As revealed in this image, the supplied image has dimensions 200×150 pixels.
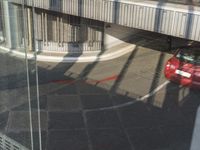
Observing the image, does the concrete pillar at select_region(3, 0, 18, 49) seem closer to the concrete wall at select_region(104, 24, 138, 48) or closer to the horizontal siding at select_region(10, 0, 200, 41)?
the horizontal siding at select_region(10, 0, 200, 41)

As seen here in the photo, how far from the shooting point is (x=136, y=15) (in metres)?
12.7

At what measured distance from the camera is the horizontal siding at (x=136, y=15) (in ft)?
38.5

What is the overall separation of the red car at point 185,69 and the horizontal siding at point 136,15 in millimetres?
1890

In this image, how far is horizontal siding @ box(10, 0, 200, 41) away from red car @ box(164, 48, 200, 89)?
1.89 meters

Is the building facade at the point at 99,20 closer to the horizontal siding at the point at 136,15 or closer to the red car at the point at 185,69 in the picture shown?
the horizontal siding at the point at 136,15

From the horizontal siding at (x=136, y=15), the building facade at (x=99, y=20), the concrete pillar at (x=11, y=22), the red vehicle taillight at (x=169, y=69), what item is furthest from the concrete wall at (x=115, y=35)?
the concrete pillar at (x=11, y=22)

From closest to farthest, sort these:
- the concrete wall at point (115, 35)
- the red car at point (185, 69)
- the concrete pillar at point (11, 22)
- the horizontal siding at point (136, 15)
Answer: the concrete pillar at point (11, 22), the horizontal siding at point (136, 15), the red car at point (185, 69), the concrete wall at point (115, 35)

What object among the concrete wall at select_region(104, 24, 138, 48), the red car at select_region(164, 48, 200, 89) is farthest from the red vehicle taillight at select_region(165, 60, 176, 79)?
the concrete wall at select_region(104, 24, 138, 48)

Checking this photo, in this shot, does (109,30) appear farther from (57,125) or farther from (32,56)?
(32,56)

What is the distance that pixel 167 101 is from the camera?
1239cm

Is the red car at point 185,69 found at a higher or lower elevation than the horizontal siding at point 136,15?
lower

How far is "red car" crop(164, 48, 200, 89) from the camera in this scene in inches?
524

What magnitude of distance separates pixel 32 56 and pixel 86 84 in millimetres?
8330

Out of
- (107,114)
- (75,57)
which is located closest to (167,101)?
(107,114)
